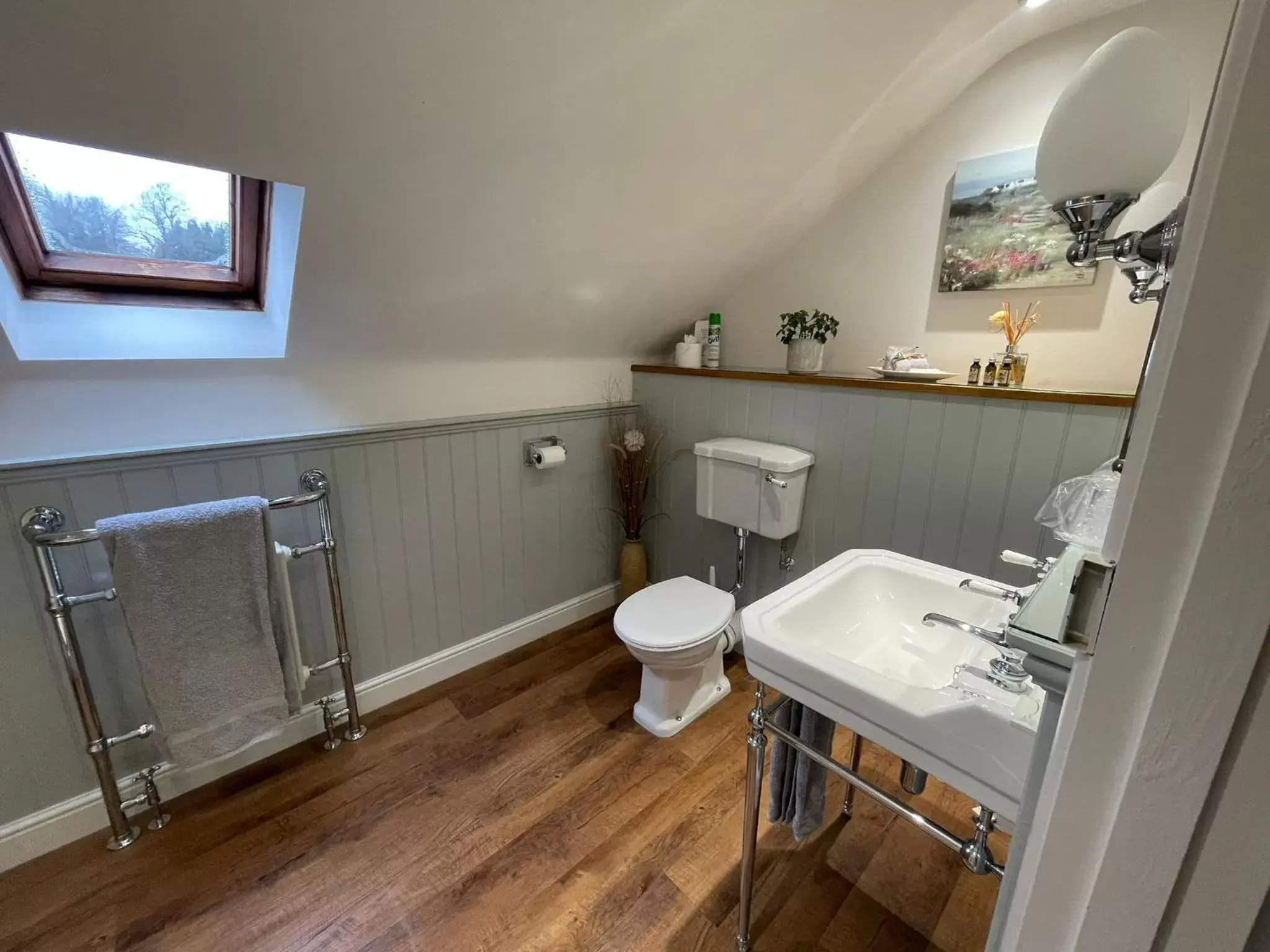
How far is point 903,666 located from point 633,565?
1584mm

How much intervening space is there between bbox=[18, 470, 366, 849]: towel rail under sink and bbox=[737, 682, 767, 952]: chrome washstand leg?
1.37 metres

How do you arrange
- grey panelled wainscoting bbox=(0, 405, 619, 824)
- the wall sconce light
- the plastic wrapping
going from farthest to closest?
grey panelled wainscoting bbox=(0, 405, 619, 824), the plastic wrapping, the wall sconce light

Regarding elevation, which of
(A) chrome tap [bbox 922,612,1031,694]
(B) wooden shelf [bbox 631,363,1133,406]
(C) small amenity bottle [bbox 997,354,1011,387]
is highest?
(C) small amenity bottle [bbox 997,354,1011,387]

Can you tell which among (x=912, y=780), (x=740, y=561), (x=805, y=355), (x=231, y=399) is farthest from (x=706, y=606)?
(x=231, y=399)

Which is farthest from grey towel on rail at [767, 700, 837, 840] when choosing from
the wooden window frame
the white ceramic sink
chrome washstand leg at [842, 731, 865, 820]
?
the wooden window frame

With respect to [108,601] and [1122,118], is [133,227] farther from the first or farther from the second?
[1122,118]

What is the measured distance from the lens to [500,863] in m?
1.42

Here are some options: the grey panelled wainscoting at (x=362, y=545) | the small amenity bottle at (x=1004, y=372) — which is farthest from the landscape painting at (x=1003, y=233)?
the grey panelled wainscoting at (x=362, y=545)

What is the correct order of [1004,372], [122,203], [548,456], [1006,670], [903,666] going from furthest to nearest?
[548,456] < [1004,372] < [122,203] < [903,666] < [1006,670]

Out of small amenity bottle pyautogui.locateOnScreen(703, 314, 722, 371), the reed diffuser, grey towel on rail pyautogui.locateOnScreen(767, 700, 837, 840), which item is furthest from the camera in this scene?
small amenity bottle pyautogui.locateOnScreen(703, 314, 722, 371)

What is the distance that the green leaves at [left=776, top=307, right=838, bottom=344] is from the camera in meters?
2.00

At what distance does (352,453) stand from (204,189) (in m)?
0.80

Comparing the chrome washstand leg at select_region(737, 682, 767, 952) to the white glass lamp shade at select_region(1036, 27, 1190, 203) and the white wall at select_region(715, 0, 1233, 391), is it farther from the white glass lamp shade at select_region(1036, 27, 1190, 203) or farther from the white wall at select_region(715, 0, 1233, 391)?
the white wall at select_region(715, 0, 1233, 391)

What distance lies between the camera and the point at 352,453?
1778 millimetres
